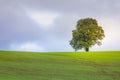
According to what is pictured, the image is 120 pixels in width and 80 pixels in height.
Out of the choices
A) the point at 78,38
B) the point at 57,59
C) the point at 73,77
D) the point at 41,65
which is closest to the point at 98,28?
the point at 78,38

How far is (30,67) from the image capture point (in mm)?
49938

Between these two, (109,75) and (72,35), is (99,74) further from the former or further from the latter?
(72,35)

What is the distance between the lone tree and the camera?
105000mm

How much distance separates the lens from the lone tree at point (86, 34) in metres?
105

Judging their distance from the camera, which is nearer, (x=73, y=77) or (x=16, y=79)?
(x=16, y=79)

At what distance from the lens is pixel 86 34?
106m

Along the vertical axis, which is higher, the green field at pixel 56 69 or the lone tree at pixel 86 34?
the lone tree at pixel 86 34

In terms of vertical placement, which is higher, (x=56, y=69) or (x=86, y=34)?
(x=86, y=34)

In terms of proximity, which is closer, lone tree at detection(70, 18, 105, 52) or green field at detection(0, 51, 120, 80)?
green field at detection(0, 51, 120, 80)

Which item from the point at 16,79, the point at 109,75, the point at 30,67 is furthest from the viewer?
the point at 30,67

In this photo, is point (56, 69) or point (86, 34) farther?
point (86, 34)

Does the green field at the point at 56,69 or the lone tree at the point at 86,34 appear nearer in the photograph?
the green field at the point at 56,69

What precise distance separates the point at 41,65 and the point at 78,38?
54322 millimetres

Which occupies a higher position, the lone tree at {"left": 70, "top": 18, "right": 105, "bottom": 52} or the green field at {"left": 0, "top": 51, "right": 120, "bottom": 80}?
the lone tree at {"left": 70, "top": 18, "right": 105, "bottom": 52}
